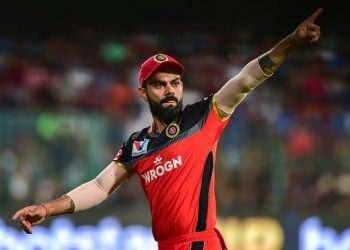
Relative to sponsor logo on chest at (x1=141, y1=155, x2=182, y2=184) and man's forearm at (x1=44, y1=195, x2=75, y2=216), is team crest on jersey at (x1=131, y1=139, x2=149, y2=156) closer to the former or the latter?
sponsor logo on chest at (x1=141, y1=155, x2=182, y2=184)

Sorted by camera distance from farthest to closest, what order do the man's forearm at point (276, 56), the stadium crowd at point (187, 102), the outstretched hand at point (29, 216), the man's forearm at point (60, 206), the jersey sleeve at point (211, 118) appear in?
the stadium crowd at point (187, 102), the man's forearm at point (60, 206), the jersey sleeve at point (211, 118), the outstretched hand at point (29, 216), the man's forearm at point (276, 56)

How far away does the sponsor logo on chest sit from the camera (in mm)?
4527

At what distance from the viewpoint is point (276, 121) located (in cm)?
931

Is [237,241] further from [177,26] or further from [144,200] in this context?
[177,26]

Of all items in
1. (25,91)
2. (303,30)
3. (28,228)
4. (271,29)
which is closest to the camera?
(303,30)

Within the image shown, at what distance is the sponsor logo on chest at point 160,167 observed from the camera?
4.53 meters

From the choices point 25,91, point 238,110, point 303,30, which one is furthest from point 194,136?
point 25,91

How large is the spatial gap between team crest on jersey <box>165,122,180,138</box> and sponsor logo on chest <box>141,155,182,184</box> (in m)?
0.14

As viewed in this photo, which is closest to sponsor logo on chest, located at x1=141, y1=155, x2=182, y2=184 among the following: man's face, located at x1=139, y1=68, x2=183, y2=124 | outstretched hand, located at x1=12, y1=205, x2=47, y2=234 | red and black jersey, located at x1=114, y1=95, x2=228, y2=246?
red and black jersey, located at x1=114, y1=95, x2=228, y2=246

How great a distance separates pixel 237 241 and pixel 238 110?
1.47m

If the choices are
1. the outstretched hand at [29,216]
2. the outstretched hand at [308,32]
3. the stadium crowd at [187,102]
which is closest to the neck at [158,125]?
the outstretched hand at [29,216]

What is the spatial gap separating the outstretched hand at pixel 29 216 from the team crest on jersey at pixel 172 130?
80cm

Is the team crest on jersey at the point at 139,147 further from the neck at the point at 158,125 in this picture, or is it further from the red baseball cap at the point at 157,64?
the red baseball cap at the point at 157,64

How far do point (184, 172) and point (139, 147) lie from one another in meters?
0.41
